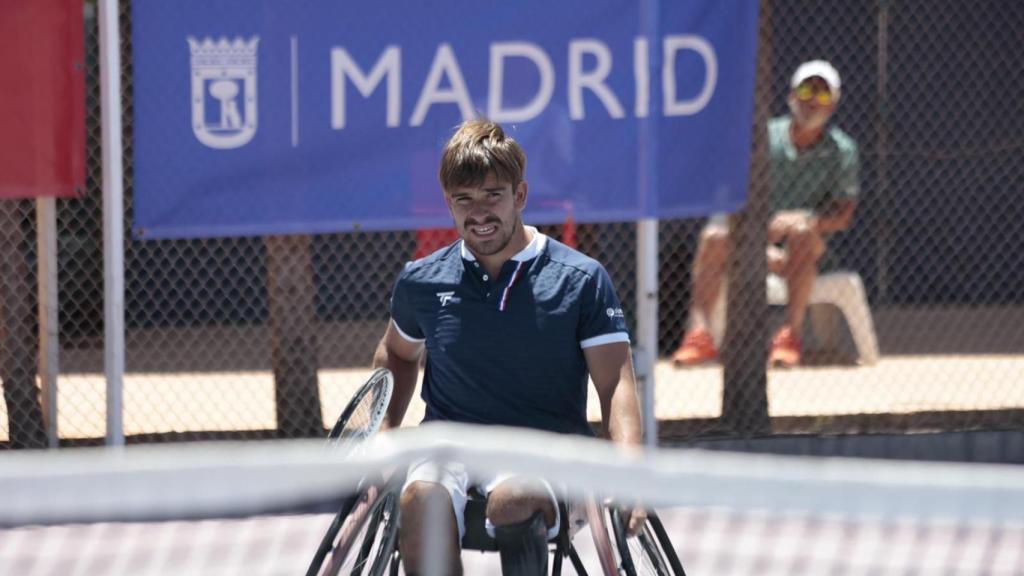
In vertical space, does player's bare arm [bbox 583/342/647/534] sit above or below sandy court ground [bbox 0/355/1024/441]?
above

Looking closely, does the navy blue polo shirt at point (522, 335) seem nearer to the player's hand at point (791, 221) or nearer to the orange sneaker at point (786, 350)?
the player's hand at point (791, 221)

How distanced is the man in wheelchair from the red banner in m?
2.34

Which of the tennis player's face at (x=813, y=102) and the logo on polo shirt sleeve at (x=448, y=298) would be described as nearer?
the logo on polo shirt sleeve at (x=448, y=298)

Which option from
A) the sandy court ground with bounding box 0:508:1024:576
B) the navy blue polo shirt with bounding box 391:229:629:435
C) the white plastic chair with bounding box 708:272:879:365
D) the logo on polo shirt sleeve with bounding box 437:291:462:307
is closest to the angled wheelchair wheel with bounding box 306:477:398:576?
the navy blue polo shirt with bounding box 391:229:629:435

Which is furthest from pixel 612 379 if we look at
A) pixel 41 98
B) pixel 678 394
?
pixel 678 394

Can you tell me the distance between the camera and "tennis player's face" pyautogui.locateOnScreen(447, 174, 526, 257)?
3637 mm

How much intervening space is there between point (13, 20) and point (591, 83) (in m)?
2.15

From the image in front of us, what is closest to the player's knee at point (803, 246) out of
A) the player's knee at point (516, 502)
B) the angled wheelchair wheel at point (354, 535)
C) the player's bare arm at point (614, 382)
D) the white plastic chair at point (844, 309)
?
the white plastic chair at point (844, 309)

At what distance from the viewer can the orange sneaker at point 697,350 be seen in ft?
26.7

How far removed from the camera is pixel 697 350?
8188 millimetres

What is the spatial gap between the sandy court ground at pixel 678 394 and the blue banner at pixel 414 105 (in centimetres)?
121

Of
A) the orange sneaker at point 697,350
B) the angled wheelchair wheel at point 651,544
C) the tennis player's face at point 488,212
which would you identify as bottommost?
the orange sneaker at point 697,350

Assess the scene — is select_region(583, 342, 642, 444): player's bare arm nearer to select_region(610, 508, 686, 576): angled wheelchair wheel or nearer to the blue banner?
select_region(610, 508, 686, 576): angled wheelchair wheel

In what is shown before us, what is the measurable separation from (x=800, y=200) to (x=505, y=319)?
176 inches
